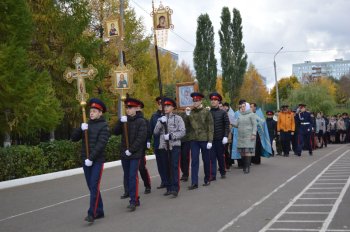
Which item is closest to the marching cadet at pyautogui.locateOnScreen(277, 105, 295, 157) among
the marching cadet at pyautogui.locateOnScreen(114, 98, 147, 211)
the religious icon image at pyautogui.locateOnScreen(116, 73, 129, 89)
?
the religious icon image at pyautogui.locateOnScreen(116, 73, 129, 89)

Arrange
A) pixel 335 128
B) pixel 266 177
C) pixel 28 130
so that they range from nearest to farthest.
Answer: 1. pixel 266 177
2. pixel 28 130
3. pixel 335 128

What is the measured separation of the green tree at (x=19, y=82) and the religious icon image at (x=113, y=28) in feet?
10.7

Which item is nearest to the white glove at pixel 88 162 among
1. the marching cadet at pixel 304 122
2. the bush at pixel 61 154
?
the bush at pixel 61 154

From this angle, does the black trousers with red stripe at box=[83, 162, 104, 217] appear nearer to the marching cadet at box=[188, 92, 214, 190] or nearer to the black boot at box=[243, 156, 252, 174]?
the marching cadet at box=[188, 92, 214, 190]

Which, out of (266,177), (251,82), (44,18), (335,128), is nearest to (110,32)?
(266,177)

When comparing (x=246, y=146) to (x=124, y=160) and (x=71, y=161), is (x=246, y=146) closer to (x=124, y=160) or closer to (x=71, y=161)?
(x=124, y=160)

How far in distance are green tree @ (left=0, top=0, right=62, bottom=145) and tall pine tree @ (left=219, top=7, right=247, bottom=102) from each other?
32.6 metres

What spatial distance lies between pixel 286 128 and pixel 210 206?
36.7 feet

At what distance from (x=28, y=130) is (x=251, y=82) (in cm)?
5131

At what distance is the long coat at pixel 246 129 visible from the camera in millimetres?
13125

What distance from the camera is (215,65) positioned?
48.2 metres

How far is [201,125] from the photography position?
35.4ft

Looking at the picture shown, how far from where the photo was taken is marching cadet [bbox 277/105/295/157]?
1861 cm

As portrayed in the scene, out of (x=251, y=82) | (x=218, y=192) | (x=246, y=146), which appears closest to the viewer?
(x=218, y=192)
